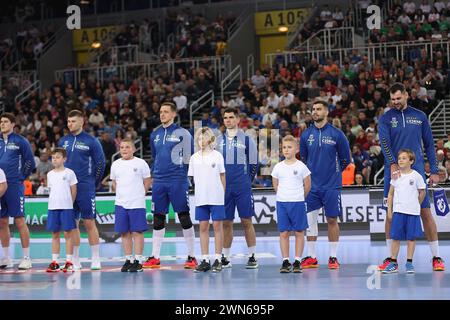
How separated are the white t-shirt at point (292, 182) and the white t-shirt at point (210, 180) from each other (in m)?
0.89

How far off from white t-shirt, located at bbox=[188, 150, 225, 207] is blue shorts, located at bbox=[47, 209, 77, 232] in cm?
187

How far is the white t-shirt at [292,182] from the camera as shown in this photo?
Result: 1288 cm

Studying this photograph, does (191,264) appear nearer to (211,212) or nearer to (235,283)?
(211,212)

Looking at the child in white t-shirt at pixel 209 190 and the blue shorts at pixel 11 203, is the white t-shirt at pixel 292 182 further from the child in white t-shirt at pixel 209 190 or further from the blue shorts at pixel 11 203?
the blue shorts at pixel 11 203

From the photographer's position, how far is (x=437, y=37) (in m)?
27.6

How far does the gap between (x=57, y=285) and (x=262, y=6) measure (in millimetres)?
25395

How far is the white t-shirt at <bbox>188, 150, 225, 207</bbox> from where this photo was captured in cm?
1323

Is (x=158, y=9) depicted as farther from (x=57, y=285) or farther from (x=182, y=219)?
(x=57, y=285)

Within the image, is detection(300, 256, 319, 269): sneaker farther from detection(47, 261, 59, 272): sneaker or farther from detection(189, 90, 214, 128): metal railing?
detection(189, 90, 214, 128): metal railing

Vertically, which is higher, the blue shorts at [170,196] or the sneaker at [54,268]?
the blue shorts at [170,196]

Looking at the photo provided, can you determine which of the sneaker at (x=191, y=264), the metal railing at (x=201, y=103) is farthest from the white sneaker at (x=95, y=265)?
the metal railing at (x=201, y=103)

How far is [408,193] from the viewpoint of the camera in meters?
12.5

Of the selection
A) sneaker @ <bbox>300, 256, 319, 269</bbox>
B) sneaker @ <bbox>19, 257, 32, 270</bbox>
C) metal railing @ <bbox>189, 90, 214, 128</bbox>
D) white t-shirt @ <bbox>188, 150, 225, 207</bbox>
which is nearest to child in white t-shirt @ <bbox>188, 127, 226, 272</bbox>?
white t-shirt @ <bbox>188, 150, 225, 207</bbox>
